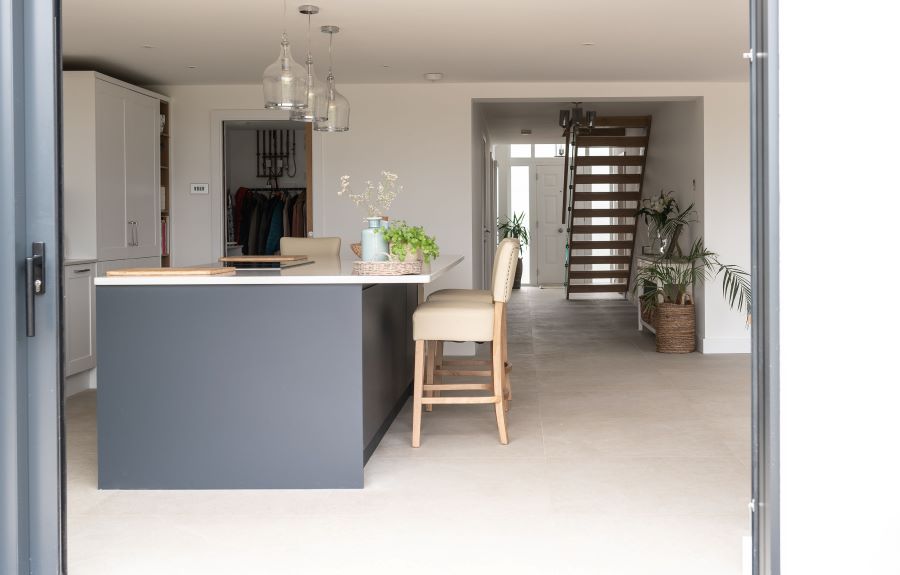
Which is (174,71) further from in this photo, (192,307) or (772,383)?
(772,383)

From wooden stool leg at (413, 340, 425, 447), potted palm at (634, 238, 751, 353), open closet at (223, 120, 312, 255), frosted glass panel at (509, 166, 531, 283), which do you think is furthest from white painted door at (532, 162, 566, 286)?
wooden stool leg at (413, 340, 425, 447)

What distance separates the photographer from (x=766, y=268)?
7.07ft

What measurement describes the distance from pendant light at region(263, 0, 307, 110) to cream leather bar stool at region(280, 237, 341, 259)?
2.24m

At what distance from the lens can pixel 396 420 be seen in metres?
5.16

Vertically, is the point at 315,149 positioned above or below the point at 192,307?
above

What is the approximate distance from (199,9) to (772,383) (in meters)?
3.93

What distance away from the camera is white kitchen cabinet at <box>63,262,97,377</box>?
5.92 m

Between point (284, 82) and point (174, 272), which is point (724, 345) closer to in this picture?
point (284, 82)

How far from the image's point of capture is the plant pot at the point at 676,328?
302 inches

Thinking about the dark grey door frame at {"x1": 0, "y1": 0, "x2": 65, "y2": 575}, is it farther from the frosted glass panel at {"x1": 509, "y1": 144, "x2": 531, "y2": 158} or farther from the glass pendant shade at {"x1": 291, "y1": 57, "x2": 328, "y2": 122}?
the frosted glass panel at {"x1": 509, "y1": 144, "x2": 531, "y2": 158}

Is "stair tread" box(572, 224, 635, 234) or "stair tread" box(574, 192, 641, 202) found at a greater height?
"stair tread" box(574, 192, 641, 202)
